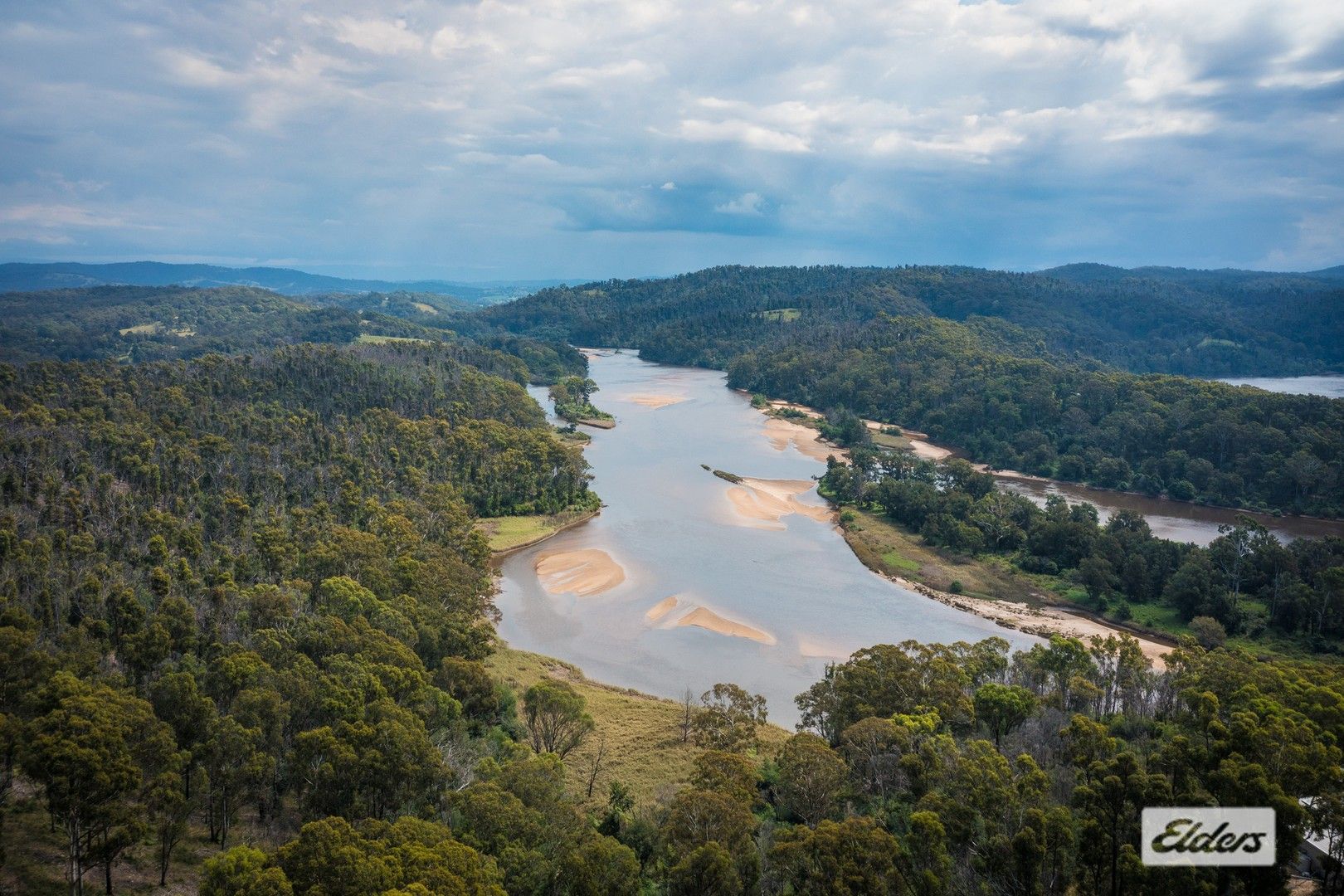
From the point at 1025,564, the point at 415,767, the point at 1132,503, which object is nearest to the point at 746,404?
the point at 1132,503

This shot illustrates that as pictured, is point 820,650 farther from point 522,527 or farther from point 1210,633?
point 522,527

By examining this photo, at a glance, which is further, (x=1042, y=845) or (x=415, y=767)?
Result: (x=415, y=767)

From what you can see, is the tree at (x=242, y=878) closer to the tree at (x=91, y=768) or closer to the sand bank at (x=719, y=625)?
the tree at (x=91, y=768)

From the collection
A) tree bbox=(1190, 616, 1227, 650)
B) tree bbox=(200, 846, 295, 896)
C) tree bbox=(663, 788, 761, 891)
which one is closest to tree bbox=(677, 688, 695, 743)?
tree bbox=(663, 788, 761, 891)

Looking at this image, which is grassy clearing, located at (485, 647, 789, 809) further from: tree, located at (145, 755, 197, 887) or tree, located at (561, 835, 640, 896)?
tree, located at (145, 755, 197, 887)

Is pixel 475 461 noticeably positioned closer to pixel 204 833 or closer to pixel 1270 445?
pixel 204 833

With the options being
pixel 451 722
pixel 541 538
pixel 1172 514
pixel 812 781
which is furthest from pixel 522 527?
pixel 1172 514
